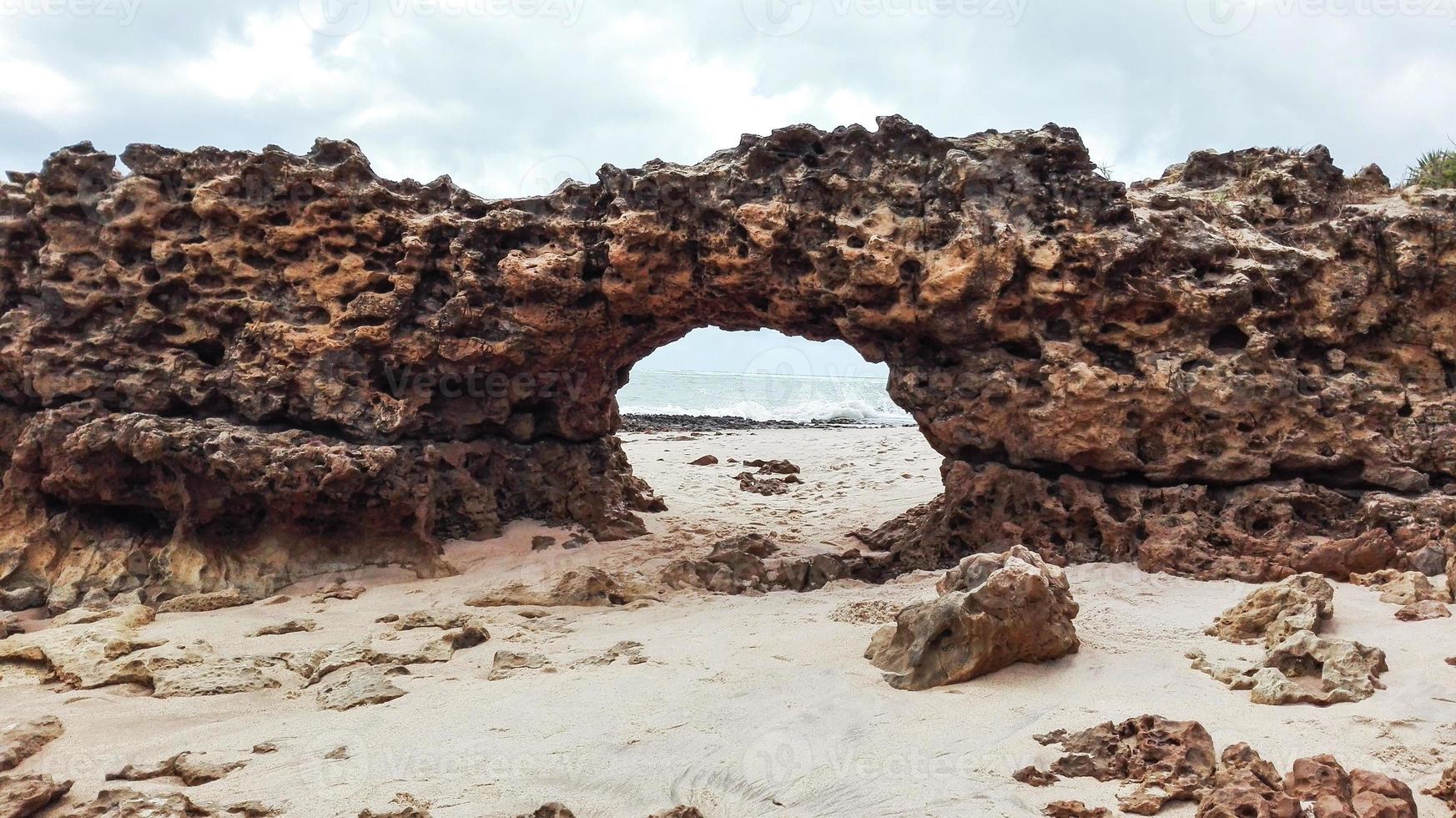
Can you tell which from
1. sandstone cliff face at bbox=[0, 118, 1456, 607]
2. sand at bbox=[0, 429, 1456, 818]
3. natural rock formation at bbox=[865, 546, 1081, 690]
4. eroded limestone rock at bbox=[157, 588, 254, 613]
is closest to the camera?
sand at bbox=[0, 429, 1456, 818]

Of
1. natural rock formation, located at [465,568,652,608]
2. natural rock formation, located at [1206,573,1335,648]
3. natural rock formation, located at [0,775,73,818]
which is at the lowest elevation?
natural rock formation, located at [0,775,73,818]

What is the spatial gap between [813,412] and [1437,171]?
99.3 feet

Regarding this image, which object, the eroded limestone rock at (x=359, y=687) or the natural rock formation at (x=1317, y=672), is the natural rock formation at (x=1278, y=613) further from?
the eroded limestone rock at (x=359, y=687)

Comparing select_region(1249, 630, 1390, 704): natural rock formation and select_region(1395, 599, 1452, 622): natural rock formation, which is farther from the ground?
select_region(1395, 599, 1452, 622): natural rock formation

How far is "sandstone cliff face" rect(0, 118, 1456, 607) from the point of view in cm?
625

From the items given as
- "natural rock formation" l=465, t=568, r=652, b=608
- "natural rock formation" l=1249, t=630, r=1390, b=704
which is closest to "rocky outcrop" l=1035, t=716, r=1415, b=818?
"natural rock formation" l=1249, t=630, r=1390, b=704

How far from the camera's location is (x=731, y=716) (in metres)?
3.89

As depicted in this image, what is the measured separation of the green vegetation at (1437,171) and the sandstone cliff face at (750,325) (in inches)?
79.4

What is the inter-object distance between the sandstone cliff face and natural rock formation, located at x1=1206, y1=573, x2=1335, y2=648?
4.02 ft

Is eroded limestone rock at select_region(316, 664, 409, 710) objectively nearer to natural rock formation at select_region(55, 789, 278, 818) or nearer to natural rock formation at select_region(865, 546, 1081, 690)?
natural rock formation at select_region(55, 789, 278, 818)

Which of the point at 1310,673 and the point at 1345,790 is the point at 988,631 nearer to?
the point at 1310,673

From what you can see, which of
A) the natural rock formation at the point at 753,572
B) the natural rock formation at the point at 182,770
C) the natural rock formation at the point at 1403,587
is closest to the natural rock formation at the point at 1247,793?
the natural rock formation at the point at 1403,587

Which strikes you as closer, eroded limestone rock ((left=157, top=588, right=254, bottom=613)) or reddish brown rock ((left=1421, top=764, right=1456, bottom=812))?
reddish brown rock ((left=1421, top=764, right=1456, bottom=812))

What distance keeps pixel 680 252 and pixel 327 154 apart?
10.5 ft
